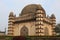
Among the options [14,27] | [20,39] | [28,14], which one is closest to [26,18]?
[28,14]

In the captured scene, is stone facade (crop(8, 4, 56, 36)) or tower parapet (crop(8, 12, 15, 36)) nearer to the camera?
stone facade (crop(8, 4, 56, 36))

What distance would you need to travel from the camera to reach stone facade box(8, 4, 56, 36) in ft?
88.5

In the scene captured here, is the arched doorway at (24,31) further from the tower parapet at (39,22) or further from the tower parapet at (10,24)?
the tower parapet at (39,22)

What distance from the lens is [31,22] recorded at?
28.2 metres

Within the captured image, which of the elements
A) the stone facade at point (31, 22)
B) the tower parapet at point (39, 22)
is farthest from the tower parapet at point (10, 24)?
the tower parapet at point (39, 22)

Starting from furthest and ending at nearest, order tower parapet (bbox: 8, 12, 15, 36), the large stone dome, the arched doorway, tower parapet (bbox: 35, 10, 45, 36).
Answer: tower parapet (bbox: 8, 12, 15, 36)
the large stone dome
the arched doorway
tower parapet (bbox: 35, 10, 45, 36)

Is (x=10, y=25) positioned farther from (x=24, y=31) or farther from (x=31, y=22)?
(x=31, y=22)

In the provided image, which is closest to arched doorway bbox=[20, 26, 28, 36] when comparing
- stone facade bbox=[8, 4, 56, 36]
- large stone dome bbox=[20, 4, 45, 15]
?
stone facade bbox=[8, 4, 56, 36]

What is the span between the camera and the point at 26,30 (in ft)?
93.0

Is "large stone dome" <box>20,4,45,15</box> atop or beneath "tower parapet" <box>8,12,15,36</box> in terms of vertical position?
atop

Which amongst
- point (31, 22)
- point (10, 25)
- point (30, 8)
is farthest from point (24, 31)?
point (30, 8)

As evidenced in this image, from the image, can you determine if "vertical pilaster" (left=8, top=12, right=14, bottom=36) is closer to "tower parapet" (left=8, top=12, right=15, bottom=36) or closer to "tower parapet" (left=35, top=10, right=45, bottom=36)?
"tower parapet" (left=8, top=12, right=15, bottom=36)

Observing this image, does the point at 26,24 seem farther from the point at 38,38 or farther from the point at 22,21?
the point at 38,38

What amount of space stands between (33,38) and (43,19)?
697cm
